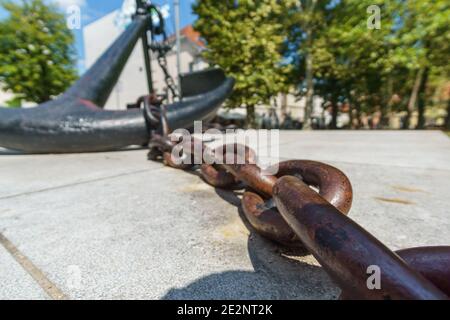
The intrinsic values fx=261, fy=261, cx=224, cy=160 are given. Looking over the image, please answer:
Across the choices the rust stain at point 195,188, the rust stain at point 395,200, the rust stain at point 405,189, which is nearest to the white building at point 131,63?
the rust stain at point 195,188

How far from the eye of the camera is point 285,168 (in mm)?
1117

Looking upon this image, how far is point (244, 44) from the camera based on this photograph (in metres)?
11.3

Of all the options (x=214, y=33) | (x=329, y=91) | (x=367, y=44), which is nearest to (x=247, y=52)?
(x=214, y=33)

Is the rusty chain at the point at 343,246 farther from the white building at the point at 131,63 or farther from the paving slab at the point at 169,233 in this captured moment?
the white building at the point at 131,63

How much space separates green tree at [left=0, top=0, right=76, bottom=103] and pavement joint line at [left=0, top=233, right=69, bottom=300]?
20588mm

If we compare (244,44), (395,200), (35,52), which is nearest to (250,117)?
(244,44)

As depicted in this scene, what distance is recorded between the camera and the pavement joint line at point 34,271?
2.34ft

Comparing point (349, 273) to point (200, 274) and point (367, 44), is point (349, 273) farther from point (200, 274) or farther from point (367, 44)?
point (367, 44)

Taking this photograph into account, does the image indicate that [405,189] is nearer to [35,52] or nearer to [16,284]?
[16,284]

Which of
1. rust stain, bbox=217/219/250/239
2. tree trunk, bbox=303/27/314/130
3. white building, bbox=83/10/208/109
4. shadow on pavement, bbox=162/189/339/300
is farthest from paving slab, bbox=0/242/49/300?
white building, bbox=83/10/208/109

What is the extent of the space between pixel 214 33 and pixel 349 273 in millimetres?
13263

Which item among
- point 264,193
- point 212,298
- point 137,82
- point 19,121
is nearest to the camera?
point 212,298

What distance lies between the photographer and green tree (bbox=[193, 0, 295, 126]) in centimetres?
1139

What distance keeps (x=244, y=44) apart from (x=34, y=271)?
39.0 ft
